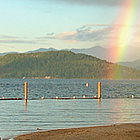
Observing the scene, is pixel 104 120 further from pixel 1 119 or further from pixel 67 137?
pixel 67 137

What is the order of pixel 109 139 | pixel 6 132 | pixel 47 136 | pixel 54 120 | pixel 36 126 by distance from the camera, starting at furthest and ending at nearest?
1. pixel 54 120
2. pixel 36 126
3. pixel 6 132
4. pixel 47 136
5. pixel 109 139

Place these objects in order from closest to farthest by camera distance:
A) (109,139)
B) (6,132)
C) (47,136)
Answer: (109,139)
(47,136)
(6,132)

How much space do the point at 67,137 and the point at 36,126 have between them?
25.2 feet

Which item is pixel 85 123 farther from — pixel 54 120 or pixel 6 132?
pixel 6 132

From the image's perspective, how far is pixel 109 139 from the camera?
806 inches

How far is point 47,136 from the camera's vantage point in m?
22.1

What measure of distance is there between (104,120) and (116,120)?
1108 millimetres

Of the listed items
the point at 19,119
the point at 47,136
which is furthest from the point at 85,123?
the point at 47,136

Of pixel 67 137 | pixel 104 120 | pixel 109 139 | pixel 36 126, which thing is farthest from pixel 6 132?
pixel 104 120

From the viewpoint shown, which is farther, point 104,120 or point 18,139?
point 104,120

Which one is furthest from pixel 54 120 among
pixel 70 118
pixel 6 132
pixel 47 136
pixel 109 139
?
pixel 109 139

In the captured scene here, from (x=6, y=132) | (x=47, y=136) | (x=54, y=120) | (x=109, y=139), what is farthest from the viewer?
(x=54, y=120)

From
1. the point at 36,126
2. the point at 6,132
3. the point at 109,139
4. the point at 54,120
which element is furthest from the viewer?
the point at 54,120

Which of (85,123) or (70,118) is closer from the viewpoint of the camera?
(85,123)
